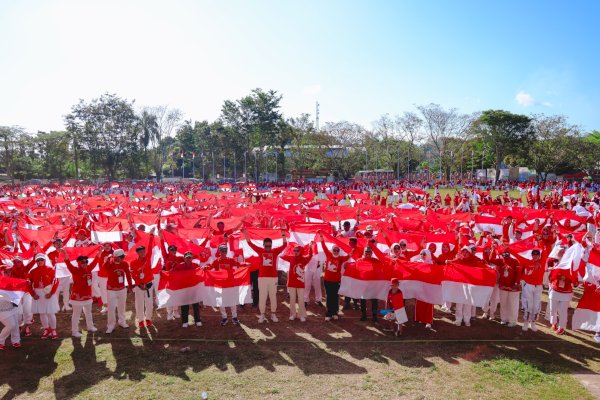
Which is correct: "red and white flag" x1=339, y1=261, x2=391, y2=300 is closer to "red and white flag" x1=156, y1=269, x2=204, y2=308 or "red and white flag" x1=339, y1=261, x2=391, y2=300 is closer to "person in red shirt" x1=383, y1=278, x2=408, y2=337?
"person in red shirt" x1=383, y1=278, x2=408, y2=337

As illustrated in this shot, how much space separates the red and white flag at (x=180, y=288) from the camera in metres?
9.52

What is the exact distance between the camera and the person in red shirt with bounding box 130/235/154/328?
9.60 metres

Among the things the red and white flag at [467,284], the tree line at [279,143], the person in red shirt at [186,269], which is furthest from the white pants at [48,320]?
the tree line at [279,143]

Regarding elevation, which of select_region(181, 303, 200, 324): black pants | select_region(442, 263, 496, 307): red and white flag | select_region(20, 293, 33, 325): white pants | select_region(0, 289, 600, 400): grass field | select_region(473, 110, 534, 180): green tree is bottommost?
select_region(0, 289, 600, 400): grass field

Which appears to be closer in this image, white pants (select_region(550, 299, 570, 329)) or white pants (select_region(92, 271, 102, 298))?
white pants (select_region(550, 299, 570, 329))

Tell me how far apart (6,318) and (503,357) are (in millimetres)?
9697

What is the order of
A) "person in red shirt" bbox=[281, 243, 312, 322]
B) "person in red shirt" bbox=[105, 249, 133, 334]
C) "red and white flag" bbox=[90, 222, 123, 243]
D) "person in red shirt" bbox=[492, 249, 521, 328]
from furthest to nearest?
"red and white flag" bbox=[90, 222, 123, 243] < "person in red shirt" bbox=[281, 243, 312, 322] < "person in red shirt" bbox=[492, 249, 521, 328] < "person in red shirt" bbox=[105, 249, 133, 334]

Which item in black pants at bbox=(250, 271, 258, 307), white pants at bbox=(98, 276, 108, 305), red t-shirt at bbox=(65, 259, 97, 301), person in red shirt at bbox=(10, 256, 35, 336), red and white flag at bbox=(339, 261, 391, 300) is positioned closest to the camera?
person in red shirt at bbox=(10, 256, 35, 336)

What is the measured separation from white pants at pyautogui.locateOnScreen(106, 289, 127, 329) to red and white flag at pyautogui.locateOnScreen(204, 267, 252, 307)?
6.01ft

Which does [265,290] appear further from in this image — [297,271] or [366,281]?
[366,281]

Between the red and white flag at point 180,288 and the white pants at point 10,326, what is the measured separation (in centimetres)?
272

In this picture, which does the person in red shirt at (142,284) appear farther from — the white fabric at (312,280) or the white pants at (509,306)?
the white pants at (509,306)

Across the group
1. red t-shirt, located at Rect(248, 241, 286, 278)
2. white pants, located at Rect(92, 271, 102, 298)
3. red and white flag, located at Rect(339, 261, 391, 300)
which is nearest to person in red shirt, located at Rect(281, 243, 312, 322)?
red t-shirt, located at Rect(248, 241, 286, 278)

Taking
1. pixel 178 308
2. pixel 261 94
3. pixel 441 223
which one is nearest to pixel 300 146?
pixel 261 94
